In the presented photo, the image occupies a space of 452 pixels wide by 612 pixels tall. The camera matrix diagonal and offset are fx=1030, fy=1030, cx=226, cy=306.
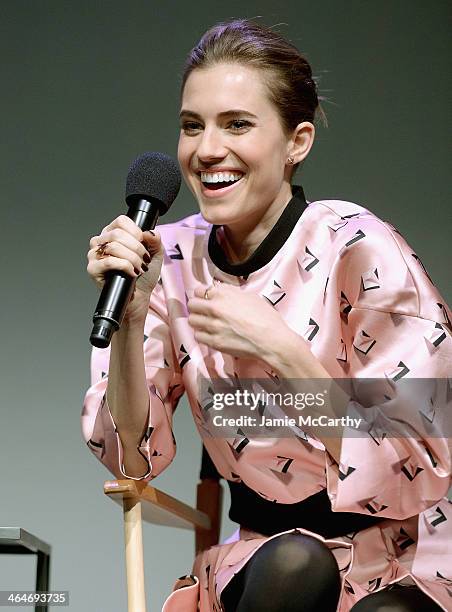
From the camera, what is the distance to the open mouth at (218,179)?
1.17 meters

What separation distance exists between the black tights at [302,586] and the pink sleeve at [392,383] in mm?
58

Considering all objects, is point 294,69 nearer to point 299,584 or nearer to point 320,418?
point 320,418

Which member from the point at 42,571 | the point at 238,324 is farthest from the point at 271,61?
the point at 42,571

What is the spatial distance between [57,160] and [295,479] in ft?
2.96

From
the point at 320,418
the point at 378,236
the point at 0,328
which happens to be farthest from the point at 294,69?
the point at 0,328

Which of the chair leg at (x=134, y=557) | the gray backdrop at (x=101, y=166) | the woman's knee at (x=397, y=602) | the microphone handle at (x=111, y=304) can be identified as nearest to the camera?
the microphone handle at (x=111, y=304)

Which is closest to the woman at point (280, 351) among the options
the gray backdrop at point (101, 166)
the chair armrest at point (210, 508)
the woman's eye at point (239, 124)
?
the woman's eye at point (239, 124)

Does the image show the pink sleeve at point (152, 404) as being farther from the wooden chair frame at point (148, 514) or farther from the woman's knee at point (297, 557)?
the woman's knee at point (297, 557)

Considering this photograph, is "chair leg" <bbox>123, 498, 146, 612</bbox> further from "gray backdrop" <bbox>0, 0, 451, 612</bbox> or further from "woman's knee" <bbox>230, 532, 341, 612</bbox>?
"gray backdrop" <bbox>0, 0, 451, 612</bbox>

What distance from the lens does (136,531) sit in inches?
45.0

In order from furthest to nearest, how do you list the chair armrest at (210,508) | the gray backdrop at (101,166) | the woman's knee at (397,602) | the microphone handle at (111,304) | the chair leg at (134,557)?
the gray backdrop at (101,166)
the chair armrest at (210,508)
the chair leg at (134,557)
the woman's knee at (397,602)
the microphone handle at (111,304)

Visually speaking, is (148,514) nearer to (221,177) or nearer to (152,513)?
(152,513)

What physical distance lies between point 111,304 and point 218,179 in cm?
30

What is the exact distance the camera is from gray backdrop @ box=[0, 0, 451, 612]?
1.75 metres
